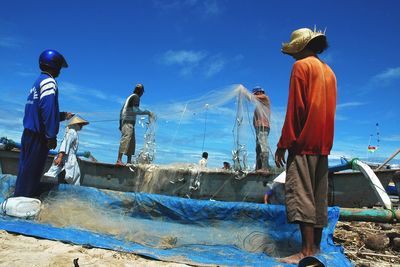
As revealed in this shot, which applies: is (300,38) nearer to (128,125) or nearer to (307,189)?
(307,189)

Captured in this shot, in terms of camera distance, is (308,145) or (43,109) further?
(43,109)

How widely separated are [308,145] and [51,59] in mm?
3555

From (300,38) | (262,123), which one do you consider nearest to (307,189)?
(300,38)

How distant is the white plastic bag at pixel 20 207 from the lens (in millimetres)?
4238

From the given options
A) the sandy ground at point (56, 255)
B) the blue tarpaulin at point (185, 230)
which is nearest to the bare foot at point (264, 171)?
the blue tarpaulin at point (185, 230)

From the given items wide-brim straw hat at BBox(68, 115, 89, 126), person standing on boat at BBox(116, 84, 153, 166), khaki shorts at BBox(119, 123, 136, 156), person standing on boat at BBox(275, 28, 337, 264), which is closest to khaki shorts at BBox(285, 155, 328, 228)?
person standing on boat at BBox(275, 28, 337, 264)

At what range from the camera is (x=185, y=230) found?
3887 millimetres

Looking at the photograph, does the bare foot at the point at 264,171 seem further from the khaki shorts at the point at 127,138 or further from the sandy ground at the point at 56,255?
the sandy ground at the point at 56,255

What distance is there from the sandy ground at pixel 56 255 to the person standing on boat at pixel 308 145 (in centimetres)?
104

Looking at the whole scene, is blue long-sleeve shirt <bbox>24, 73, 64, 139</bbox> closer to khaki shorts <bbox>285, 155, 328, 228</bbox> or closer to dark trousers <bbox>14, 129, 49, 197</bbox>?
dark trousers <bbox>14, 129, 49, 197</bbox>

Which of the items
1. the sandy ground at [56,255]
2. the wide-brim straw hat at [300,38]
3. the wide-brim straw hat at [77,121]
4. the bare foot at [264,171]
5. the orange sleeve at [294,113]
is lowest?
the sandy ground at [56,255]

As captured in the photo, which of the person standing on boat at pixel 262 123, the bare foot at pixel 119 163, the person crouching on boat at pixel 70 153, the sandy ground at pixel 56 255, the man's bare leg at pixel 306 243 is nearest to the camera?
the sandy ground at pixel 56 255

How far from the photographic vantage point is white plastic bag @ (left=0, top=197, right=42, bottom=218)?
13.9 ft

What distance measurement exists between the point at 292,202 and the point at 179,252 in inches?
43.4
